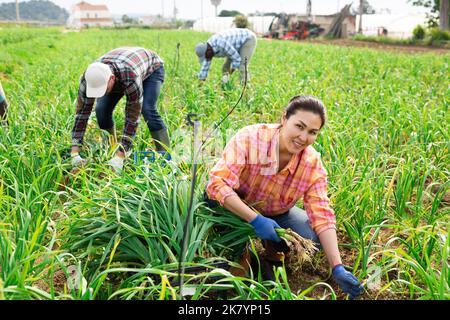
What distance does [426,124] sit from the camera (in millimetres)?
3506

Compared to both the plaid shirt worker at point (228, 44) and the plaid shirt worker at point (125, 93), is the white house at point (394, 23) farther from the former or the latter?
the plaid shirt worker at point (125, 93)

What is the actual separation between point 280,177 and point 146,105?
1579 millimetres

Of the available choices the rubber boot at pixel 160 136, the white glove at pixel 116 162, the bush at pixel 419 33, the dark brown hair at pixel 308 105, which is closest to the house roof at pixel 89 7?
the bush at pixel 419 33

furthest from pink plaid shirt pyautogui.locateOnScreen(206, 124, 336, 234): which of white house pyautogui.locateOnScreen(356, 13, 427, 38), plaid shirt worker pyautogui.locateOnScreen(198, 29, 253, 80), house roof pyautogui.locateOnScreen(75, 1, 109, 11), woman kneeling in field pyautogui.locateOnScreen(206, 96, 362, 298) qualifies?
house roof pyautogui.locateOnScreen(75, 1, 109, 11)

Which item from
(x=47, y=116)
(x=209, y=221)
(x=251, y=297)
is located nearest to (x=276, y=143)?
(x=209, y=221)

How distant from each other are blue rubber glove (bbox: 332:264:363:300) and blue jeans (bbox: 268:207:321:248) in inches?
15.4

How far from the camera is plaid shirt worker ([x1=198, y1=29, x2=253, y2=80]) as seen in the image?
211 inches

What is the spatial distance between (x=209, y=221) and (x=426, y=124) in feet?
7.06

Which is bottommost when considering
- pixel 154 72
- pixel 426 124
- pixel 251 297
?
pixel 251 297

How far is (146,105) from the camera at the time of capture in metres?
3.42

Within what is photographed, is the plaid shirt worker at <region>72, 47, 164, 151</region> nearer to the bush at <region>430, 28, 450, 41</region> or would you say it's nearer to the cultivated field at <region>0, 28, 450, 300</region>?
the cultivated field at <region>0, 28, 450, 300</region>

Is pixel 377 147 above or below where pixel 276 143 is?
below

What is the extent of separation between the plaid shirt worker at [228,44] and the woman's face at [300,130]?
3.36 m
